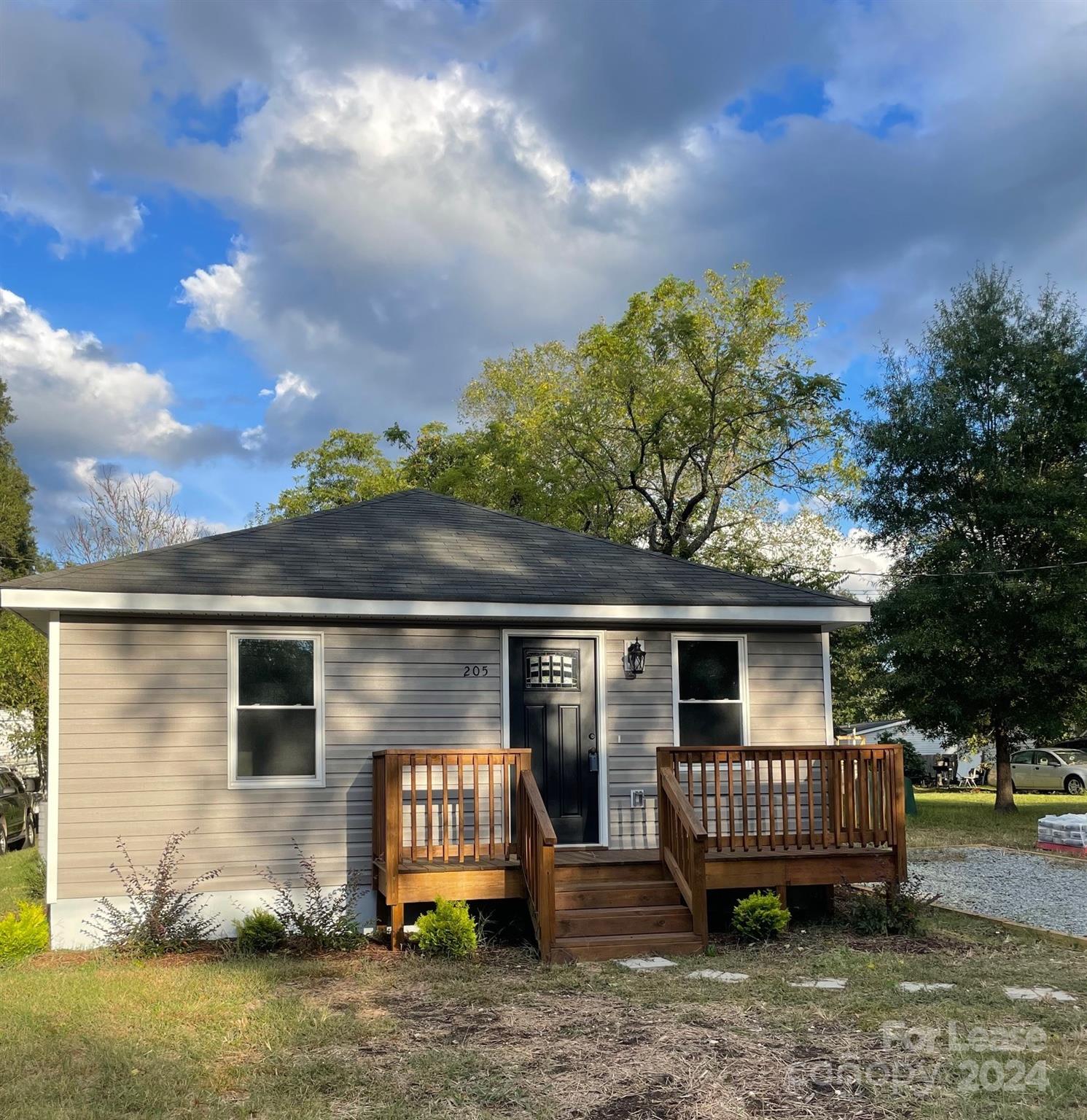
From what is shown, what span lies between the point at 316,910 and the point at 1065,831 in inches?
398

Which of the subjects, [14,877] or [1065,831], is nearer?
[14,877]

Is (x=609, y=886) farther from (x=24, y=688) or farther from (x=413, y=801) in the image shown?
(x=24, y=688)

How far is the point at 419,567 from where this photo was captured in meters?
9.59

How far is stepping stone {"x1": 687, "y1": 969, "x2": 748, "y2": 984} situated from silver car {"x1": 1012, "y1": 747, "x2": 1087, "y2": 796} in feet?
74.4

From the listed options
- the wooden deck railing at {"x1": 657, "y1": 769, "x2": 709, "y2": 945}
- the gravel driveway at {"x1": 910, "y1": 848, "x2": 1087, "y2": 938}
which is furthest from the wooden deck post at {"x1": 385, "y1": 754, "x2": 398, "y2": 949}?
the gravel driveway at {"x1": 910, "y1": 848, "x2": 1087, "y2": 938}

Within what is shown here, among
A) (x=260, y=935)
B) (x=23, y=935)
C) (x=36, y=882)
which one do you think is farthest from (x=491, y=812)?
(x=36, y=882)

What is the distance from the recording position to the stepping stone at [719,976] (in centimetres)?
669

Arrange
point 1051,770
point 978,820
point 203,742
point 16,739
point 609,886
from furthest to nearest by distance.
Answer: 1. point 1051,770
2. point 16,739
3. point 978,820
4. point 203,742
5. point 609,886

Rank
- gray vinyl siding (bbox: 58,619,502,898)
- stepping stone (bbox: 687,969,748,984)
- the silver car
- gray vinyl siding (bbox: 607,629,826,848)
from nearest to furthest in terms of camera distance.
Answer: stepping stone (bbox: 687,969,748,984) → gray vinyl siding (bbox: 58,619,502,898) → gray vinyl siding (bbox: 607,629,826,848) → the silver car

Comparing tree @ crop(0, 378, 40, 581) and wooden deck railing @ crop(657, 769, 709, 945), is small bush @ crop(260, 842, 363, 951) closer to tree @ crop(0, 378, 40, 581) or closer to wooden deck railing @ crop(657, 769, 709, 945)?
wooden deck railing @ crop(657, 769, 709, 945)

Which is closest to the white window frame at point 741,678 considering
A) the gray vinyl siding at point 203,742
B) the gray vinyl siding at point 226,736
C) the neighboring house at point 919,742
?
the gray vinyl siding at point 226,736

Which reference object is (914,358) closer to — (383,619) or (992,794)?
(992,794)

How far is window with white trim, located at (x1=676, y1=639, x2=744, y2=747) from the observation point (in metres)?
9.80

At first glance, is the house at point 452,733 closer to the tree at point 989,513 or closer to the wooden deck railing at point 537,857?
the wooden deck railing at point 537,857
